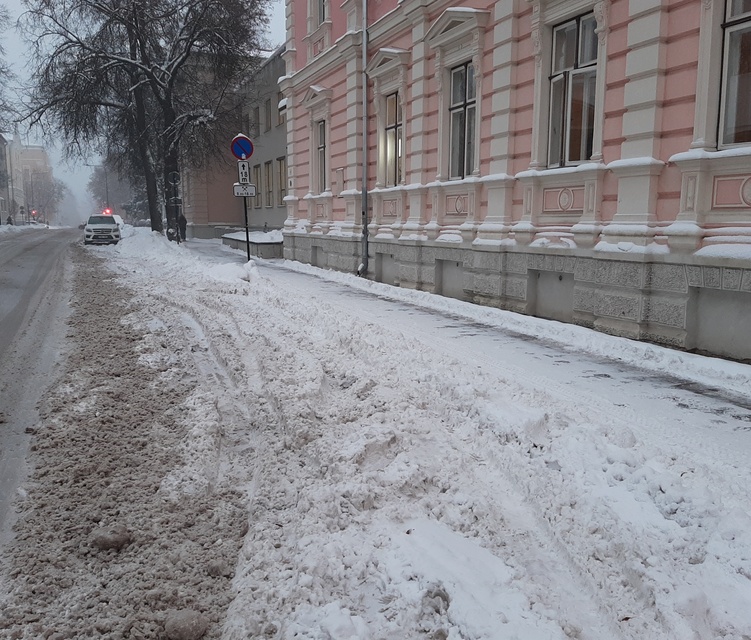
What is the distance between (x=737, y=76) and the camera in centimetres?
678

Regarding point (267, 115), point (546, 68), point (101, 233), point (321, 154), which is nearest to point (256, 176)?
point (267, 115)

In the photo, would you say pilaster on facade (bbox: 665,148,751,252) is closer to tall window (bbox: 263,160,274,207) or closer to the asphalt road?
the asphalt road

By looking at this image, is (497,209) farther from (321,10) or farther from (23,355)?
(321,10)

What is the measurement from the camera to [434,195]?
11914 millimetres

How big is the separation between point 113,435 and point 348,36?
1292 cm

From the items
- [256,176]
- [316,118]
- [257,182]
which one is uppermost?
[316,118]

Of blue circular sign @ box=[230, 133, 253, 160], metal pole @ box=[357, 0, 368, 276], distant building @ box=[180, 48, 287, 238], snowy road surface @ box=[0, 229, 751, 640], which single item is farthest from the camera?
distant building @ box=[180, 48, 287, 238]

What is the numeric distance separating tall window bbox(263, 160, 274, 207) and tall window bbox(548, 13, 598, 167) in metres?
24.5

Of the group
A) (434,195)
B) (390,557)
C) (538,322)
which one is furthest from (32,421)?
(434,195)

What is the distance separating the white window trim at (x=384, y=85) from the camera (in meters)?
13.1

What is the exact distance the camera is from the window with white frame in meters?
13.8

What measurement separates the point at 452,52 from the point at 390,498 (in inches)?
393

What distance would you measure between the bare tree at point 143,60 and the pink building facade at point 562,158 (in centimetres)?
1134

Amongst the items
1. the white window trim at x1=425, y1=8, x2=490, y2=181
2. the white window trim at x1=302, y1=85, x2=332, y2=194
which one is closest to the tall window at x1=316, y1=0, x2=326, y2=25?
the white window trim at x1=302, y1=85, x2=332, y2=194
